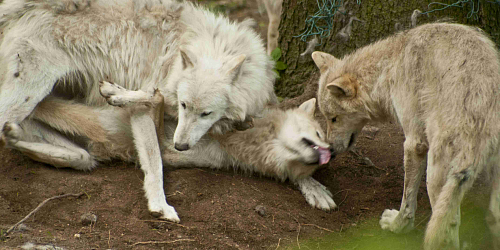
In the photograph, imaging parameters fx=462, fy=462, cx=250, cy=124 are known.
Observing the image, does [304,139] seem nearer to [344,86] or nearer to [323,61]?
[344,86]

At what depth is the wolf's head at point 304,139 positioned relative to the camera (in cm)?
418

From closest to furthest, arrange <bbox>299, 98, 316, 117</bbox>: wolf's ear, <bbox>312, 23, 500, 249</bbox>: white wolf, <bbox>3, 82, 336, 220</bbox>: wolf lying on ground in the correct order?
<bbox>312, 23, 500, 249</bbox>: white wolf → <bbox>3, 82, 336, 220</bbox>: wolf lying on ground → <bbox>299, 98, 316, 117</bbox>: wolf's ear

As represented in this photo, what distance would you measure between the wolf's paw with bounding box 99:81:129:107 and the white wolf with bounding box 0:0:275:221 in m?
0.21

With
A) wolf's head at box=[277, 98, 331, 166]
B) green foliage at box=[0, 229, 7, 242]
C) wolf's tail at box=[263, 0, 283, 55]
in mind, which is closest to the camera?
green foliage at box=[0, 229, 7, 242]

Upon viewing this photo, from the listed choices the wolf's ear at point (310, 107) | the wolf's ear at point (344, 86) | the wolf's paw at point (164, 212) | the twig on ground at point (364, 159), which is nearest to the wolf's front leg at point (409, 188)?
the wolf's ear at point (344, 86)

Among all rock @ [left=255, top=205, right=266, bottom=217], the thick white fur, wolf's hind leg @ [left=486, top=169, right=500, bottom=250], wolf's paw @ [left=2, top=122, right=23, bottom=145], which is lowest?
rock @ [left=255, top=205, right=266, bottom=217]

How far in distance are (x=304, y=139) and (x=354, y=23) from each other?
1.81m

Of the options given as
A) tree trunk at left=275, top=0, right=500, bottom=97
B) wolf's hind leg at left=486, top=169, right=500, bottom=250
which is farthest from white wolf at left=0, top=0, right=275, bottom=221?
wolf's hind leg at left=486, top=169, right=500, bottom=250

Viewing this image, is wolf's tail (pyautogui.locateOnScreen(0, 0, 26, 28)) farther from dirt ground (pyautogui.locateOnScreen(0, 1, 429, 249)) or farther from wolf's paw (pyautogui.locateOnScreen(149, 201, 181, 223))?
wolf's paw (pyautogui.locateOnScreen(149, 201, 181, 223))

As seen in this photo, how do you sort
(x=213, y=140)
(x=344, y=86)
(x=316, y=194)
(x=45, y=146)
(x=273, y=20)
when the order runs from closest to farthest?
(x=344, y=86) → (x=45, y=146) → (x=316, y=194) → (x=213, y=140) → (x=273, y=20)

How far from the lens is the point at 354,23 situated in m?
5.32

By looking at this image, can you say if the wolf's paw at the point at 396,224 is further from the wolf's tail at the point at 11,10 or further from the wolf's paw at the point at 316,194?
the wolf's tail at the point at 11,10

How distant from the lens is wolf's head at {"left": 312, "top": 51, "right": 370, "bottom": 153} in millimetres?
3945

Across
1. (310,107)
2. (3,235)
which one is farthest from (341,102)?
(3,235)
